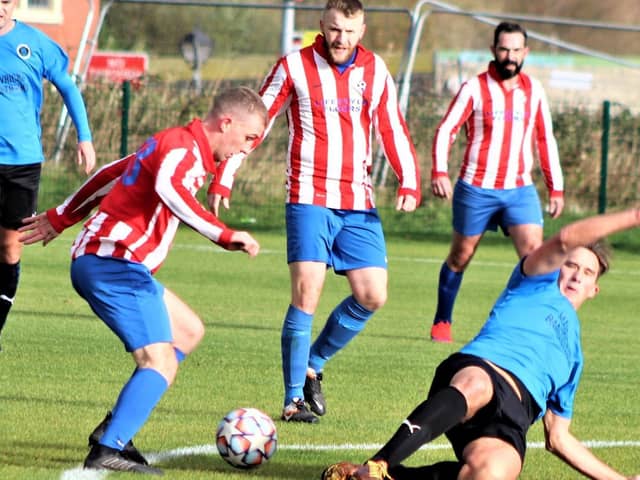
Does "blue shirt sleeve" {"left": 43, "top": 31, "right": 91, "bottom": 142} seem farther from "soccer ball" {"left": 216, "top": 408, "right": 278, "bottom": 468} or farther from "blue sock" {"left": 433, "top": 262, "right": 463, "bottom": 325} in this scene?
"soccer ball" {"left": 216, "top": 408, "right": 278, "bottom": 468}

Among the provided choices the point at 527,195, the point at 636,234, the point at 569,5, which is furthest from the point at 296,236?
the point at 569,5

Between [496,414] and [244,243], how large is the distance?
1218 millimetres

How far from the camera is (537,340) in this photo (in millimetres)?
5684

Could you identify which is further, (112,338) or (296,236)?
(112,338)

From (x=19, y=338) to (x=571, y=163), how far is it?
1079 centimetres

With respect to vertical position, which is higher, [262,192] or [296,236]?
[296,236]

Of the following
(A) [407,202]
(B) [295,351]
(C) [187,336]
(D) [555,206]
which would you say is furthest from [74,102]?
(D) [555,206]

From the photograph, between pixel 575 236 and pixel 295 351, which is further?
pixel 295 351

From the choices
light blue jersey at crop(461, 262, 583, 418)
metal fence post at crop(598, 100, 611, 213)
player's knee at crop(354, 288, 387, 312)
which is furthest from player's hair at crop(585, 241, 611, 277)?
metal fence post at crop(598, 100, 611, 213)

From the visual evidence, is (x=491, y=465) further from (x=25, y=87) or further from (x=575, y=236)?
(x=25, y=87)

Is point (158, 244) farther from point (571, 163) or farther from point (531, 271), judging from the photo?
point (571, 163)

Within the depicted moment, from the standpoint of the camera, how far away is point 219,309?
37.7 ft

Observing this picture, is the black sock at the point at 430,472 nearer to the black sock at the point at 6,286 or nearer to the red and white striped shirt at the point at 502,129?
the black sock at the point at 6,286

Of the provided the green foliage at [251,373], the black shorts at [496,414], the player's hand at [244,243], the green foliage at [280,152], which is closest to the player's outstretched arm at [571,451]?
the black shorts at [496,414]
